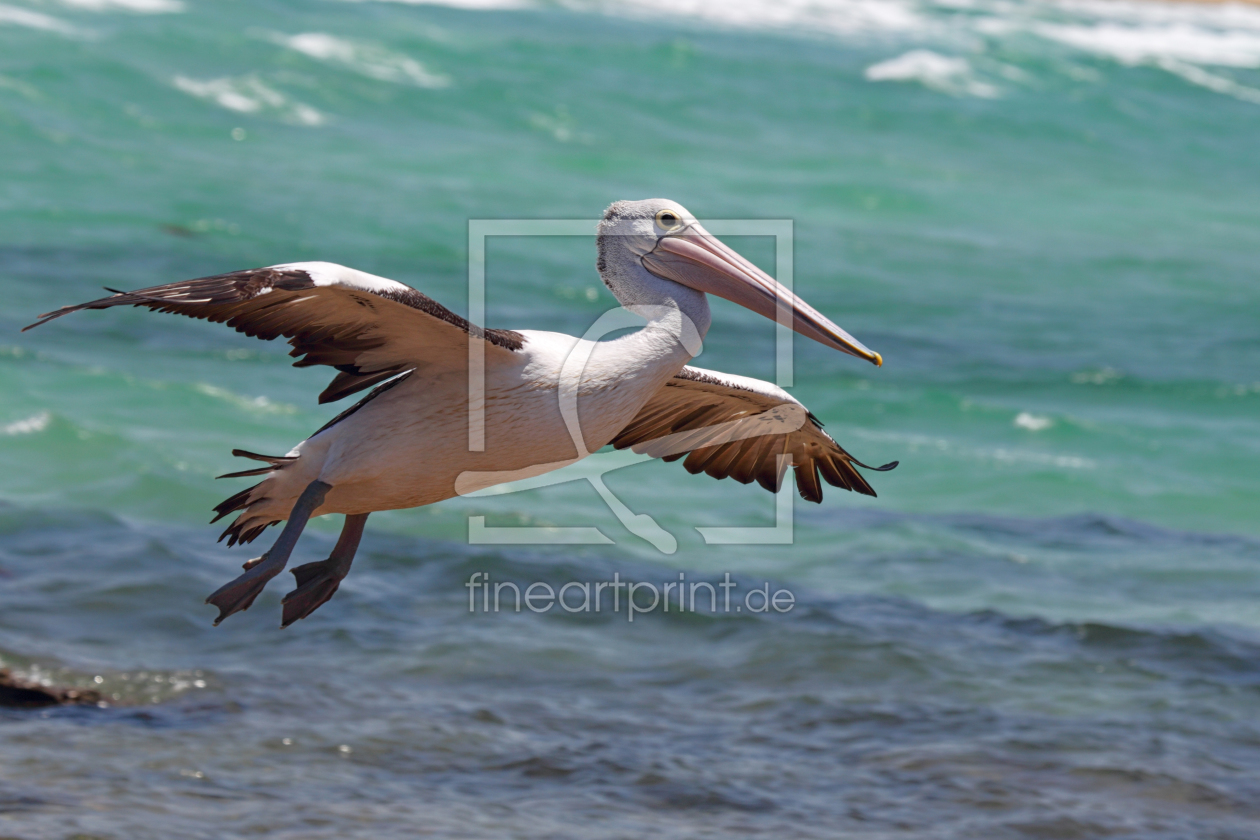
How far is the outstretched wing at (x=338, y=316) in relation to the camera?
4961mm

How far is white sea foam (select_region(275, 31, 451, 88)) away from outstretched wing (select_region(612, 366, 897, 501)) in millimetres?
26324

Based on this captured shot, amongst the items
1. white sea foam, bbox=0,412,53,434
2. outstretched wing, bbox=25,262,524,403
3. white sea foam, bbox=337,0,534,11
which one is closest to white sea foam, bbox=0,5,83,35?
white sea foam, bbox=337,0,534,11

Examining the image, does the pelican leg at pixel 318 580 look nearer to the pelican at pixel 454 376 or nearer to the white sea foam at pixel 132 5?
the pelican at pixel 454 376

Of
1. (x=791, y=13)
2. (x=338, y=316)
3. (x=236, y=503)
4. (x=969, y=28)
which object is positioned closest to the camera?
(x=338, y=316)

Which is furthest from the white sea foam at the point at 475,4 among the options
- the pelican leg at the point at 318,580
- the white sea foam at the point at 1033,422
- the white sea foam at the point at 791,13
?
the pelican leg at the point at 318,580

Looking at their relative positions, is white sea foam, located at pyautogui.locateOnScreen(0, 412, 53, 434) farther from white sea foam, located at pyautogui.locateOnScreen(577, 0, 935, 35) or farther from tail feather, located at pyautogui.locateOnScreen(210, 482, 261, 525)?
white sea foam, located at pyautogui.locateOnScreen(577, 0, 935, 35)

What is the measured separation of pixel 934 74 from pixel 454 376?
1473 inches

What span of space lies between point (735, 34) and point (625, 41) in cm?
727

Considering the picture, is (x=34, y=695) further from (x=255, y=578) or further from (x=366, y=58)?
(x=366, y=58)

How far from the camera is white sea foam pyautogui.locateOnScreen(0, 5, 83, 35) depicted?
97.3 ft

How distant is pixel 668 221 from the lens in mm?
5949

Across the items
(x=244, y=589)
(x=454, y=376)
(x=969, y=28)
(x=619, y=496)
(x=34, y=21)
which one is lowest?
(x=619, y=496)

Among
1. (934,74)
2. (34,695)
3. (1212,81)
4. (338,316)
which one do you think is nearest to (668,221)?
(338,316)

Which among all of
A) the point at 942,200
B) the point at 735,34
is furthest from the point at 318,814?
the point at 735,34
